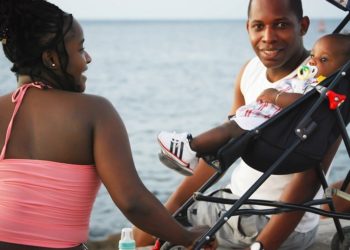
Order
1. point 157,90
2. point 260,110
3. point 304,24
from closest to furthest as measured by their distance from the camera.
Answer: point 260,110
point 304,24
point 157,90

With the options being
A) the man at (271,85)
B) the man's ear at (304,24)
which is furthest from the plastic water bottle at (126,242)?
the man's ear at (304,24)

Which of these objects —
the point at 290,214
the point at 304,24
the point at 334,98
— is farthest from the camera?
the point at 304,24

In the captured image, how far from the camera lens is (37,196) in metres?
2.89

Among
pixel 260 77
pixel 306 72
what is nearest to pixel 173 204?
pixel 260 77

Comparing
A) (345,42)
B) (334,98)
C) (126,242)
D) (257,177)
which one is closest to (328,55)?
(345,42)

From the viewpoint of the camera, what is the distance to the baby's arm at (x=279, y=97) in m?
3.50

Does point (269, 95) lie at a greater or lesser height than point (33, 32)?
lesser

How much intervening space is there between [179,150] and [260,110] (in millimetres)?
408

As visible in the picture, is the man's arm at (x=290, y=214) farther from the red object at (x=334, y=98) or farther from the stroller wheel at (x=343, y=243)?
the red object at (x=334, y=98)

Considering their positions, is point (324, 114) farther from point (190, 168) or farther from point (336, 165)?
point (336, 165)

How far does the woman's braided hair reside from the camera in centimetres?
289

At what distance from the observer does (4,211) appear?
2.88 m

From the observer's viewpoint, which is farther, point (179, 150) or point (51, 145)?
point (179, 150)

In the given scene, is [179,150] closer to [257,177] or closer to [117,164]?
[117,164]
